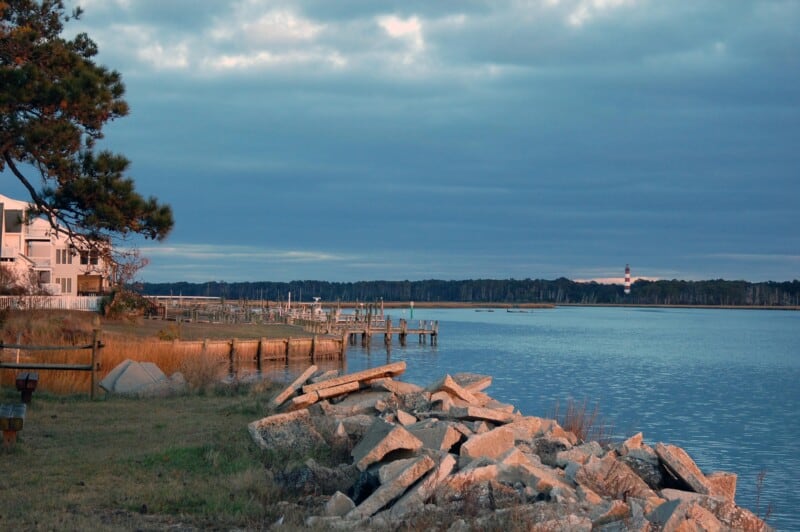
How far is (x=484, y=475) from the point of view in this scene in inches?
332

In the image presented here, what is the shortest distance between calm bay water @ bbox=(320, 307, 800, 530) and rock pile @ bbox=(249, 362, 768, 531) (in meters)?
5.70

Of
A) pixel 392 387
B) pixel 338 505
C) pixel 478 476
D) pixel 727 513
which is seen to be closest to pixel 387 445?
pixel 338 505

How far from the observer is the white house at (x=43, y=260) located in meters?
51.8

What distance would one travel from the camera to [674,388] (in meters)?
39.6

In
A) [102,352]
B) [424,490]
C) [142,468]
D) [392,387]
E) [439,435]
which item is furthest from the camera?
[102,352]

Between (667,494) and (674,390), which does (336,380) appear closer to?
(667,494)

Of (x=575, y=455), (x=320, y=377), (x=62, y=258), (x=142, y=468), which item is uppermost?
(x=62, y=258)

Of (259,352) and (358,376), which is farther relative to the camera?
(259,352)

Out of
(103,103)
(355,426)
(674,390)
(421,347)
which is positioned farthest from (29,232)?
(355,426)

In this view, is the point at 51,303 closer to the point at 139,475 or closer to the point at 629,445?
the point at 139,475

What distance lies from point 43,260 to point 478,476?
55.2 meters

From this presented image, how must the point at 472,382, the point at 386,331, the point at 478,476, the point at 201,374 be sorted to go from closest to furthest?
the point at 478,476 < the point at 472,382 < the point at 201,374 < the point at 386,331

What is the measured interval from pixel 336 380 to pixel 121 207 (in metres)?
4.61

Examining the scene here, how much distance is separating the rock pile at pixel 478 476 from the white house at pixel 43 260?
136 ft
